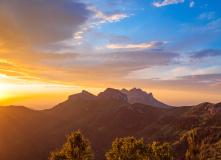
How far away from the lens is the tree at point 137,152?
186 ft

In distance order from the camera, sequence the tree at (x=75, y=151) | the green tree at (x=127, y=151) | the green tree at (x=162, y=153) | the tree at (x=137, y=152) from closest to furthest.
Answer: the tree at (x=75, y=151) → the green tree at (x=162, y=153) → the tree at (x=137, y=152) → the green tree at (x=127, y=151)

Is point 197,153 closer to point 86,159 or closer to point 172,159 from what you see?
point 172,159

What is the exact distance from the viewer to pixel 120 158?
55.2 m

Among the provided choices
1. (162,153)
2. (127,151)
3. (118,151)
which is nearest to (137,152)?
(127,151)

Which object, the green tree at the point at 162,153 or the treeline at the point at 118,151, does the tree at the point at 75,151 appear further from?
the green tree at the point at 162,153

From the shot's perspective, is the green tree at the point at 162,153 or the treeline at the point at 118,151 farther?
the green tree at the point at 162,153

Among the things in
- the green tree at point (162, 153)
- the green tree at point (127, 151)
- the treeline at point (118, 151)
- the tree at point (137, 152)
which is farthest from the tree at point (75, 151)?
the green tree at point (162, 153)

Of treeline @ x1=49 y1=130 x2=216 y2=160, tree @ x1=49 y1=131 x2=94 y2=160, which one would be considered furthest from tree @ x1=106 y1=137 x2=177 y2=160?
tree @ x1=49 y1=131 x2=94 y2=160

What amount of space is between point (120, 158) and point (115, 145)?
7824 mm

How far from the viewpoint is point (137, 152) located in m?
60.2

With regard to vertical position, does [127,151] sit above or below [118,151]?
above

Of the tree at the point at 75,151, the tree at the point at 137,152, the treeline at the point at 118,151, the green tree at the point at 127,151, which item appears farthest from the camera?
the green tree at the point at 127,151

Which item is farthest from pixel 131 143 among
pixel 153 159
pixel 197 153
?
pixel 197 153

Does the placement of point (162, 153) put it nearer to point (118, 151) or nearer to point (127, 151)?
point (127, 151)
